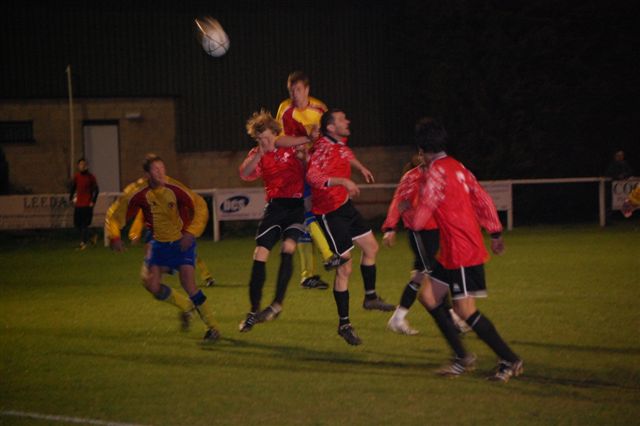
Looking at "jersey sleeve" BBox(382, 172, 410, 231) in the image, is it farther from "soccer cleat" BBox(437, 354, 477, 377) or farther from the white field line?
the white field line

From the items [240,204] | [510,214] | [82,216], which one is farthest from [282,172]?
[510,214]

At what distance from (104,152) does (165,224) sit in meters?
19.4

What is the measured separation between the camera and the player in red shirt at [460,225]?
7.39m

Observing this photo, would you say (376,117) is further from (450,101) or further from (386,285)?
(386,285)

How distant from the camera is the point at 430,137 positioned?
7461 mm

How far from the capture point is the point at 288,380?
7863 mm

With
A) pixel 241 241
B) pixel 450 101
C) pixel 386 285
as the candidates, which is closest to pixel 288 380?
pixel 386 285

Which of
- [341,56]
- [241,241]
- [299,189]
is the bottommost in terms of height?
[241,241]

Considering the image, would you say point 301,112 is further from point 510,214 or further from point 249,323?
point 510,214

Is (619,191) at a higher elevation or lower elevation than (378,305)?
higher

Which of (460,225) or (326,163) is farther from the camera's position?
(326,163)

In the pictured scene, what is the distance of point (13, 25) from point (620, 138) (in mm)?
17722

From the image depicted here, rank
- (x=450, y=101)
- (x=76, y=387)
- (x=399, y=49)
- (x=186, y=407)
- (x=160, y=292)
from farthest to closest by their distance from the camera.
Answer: (x=399, y=49), (x=450, y=101), (x=160, y=292), (x=76, y=387), (x=186, y=407)

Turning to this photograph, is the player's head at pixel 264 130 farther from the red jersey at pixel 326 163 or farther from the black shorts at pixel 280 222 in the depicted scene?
the black shorts at pixel 280 222
